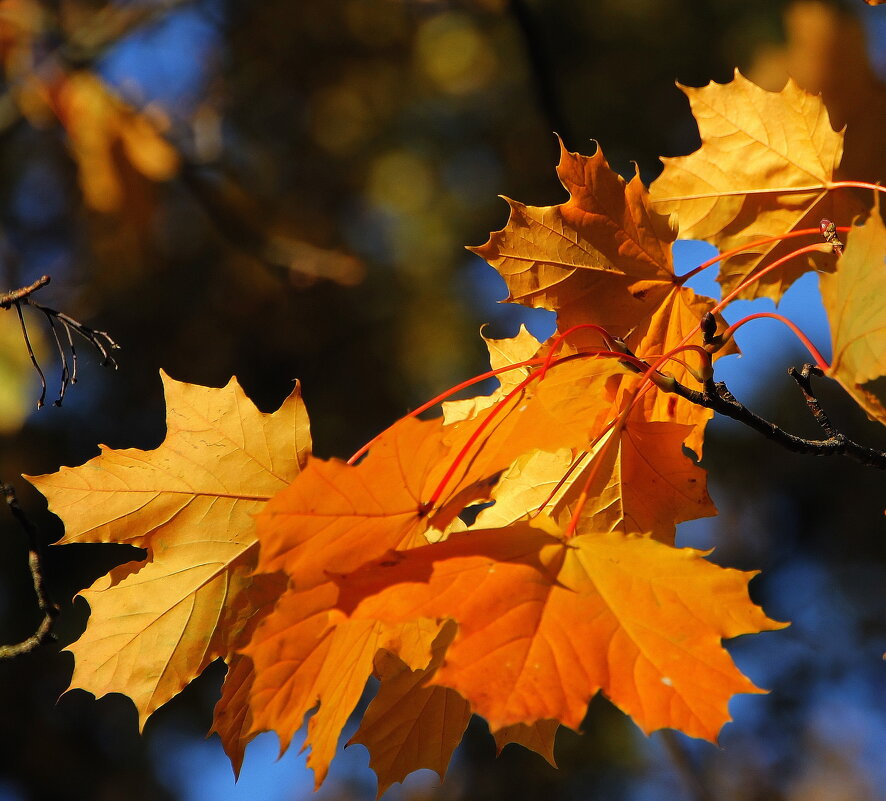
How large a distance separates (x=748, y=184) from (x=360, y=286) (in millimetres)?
3488

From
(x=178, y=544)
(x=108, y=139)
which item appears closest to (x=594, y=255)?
(x=178, y=544)

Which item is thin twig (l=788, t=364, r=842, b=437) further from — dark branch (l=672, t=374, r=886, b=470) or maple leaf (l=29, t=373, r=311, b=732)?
maple leaf (l=29, t=373, r=311, b=732)

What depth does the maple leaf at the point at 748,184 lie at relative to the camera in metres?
0.77

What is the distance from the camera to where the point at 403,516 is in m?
0.59

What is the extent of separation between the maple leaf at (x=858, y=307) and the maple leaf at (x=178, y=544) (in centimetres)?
39

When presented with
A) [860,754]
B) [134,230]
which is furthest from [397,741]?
[860,754]

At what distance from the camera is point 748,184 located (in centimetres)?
79

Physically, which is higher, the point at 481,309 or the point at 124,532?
the point at 124,532

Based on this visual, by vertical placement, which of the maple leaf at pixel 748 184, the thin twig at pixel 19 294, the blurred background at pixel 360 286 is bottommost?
the blurred background at pixel 360 286

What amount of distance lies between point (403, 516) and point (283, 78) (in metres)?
4.27

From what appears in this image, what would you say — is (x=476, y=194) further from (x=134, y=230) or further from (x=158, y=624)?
(x=158, y=624)

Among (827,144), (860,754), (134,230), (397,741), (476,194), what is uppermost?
(827,144)

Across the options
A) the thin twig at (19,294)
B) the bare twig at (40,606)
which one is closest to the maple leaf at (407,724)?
the bare twig at (40,606)

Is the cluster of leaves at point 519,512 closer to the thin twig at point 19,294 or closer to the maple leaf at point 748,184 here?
the maple leaf at point 748,184
